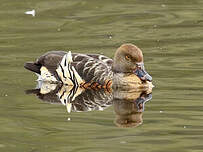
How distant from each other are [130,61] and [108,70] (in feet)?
1.21

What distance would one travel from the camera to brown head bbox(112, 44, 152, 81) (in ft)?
44.4

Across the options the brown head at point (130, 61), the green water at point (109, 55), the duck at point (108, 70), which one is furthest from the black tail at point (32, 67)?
the brown head at point (130, 61)

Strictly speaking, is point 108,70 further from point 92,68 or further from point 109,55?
point 109,55

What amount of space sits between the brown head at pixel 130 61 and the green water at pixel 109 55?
34cm

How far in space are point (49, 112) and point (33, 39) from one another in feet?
19.3

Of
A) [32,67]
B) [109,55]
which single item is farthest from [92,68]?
[109,55]

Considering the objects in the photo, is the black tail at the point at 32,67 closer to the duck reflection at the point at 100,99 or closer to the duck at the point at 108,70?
the duck reflection at the point at 100,99

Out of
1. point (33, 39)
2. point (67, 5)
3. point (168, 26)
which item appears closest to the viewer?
point (33, 39)

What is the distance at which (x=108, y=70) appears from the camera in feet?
45.2

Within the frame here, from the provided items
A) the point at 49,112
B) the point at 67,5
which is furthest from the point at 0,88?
the point at 67,5

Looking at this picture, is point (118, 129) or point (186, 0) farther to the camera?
point (186, 0)

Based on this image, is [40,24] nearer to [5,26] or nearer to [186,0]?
[5,26]

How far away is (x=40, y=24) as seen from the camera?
19250 mm

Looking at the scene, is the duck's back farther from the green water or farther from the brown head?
the green water
